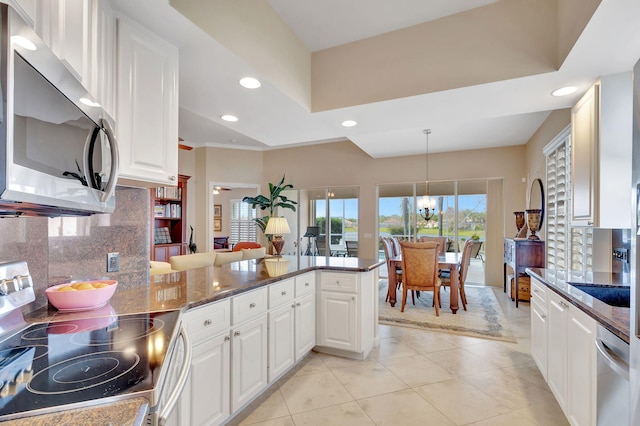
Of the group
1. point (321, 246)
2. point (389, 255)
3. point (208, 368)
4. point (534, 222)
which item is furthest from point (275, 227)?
point (321, 246)

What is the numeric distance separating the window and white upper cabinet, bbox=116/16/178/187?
8198 mm

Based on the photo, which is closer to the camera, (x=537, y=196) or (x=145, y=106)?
(x=145, y=106)

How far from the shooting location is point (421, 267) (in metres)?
4.32

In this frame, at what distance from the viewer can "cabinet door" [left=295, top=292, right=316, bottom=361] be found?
2.68m

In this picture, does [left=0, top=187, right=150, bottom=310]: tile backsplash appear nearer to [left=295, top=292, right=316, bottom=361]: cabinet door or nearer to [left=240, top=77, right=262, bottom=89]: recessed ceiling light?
[left=240, top=77, right=262, bottom=89]: recessed ceiling light

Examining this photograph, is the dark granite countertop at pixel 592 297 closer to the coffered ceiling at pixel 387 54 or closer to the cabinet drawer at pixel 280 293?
the coffered ceiling at pixel 387 54

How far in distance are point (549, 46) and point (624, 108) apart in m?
0.67

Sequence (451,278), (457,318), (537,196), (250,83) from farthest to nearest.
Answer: (537,196), (451,278), (457,318), (250,83)

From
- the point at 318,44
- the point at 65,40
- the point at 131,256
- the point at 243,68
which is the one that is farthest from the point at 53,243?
the point at 318,44

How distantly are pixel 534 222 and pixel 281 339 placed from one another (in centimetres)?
422

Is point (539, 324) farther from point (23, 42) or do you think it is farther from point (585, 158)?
point (23, 42)

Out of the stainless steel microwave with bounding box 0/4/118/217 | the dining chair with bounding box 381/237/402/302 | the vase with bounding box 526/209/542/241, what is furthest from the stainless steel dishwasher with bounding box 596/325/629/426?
the vase with bounding box 526/209/542/241

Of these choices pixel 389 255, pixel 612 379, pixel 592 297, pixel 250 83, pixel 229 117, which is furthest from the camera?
pixel 389 255

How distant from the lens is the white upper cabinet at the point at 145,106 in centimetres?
156
